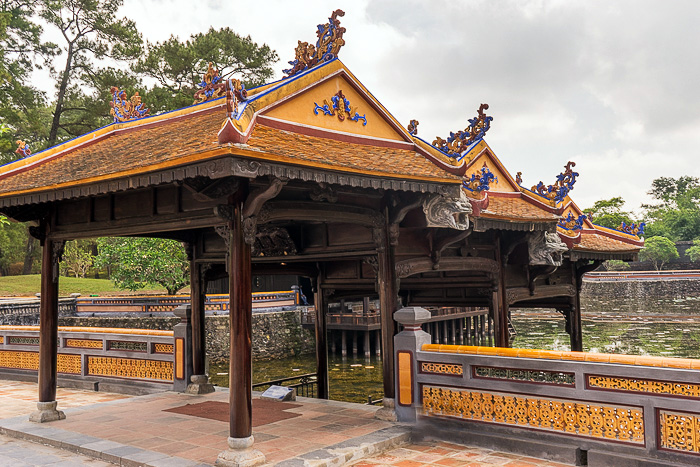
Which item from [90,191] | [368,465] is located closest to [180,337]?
[90,191]

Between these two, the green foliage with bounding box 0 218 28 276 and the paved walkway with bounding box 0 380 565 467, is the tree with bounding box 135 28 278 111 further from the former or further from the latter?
the paved walkway with bounding box 0 380 565 467

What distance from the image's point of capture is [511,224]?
1049 cm

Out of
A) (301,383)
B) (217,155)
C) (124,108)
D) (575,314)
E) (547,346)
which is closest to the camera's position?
(217,155)

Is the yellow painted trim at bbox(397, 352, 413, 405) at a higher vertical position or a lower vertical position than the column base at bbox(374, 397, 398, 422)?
higher

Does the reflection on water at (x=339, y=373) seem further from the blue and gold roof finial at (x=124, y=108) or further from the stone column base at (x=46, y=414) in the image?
the blue and gold roof finial at (x=124, y=108)

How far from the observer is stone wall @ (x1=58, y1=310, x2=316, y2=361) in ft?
97.6

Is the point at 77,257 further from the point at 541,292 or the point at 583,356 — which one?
the point at 583,356

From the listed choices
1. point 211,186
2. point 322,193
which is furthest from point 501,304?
point 211,186

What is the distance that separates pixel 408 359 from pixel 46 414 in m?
5.69

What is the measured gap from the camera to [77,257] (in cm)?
4584

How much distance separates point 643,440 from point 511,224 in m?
4.99

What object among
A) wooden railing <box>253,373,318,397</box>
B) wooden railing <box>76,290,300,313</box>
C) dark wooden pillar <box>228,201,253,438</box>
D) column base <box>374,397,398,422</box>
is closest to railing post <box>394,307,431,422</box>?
column base <box>374,397,398,422</box>

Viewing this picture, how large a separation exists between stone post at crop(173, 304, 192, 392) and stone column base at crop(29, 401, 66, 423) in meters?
2.50

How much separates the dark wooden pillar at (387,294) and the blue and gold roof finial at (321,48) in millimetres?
2708
